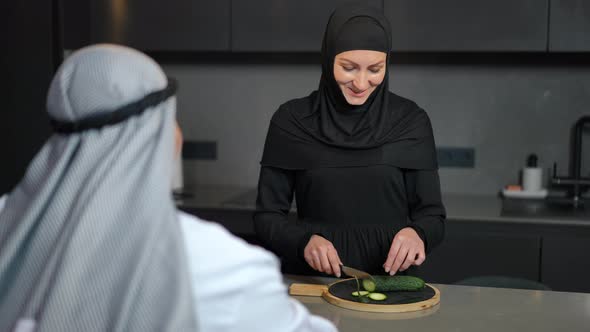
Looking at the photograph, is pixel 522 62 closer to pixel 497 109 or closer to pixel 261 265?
pixel 497 109

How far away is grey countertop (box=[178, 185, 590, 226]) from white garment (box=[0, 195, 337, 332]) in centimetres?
195

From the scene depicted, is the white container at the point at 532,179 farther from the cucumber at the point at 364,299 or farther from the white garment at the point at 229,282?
the white garment at the point at 229,282

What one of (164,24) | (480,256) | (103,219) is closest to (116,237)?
(103,219)

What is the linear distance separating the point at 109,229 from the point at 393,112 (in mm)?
1220

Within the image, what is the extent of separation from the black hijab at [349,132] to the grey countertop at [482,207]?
3.10 feet

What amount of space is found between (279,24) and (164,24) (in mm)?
523

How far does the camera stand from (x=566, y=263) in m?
2.72

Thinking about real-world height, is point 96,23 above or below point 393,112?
above

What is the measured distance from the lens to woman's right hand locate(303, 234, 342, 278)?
1.66 metres

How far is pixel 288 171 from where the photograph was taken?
1.95m

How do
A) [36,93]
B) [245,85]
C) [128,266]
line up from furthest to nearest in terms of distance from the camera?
[245,85] → [36,93] → [128,266]

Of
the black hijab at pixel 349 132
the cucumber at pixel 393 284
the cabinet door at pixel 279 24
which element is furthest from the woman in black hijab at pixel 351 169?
the cabinet door at pixel 279 24

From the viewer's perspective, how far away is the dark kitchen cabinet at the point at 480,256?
275 centimetres

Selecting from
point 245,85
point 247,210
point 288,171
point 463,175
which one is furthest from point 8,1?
point 463,175
